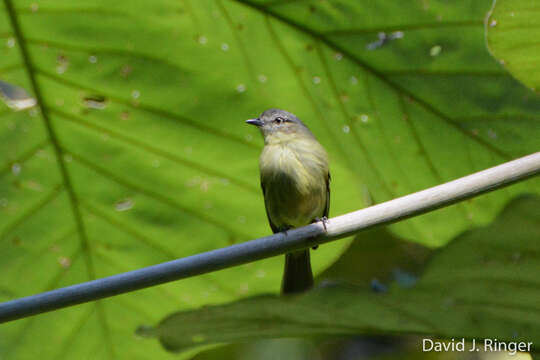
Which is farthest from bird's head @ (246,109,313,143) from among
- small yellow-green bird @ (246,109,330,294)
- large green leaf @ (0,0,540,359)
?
large green leaf @ (0,0,540,359)

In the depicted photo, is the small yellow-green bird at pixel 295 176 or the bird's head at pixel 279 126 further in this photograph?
the small yellow-green bird at pixel 295 176

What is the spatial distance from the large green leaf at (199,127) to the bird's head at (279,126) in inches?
5.7

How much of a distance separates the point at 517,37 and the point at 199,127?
84 centimetres

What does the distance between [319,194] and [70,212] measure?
106cm

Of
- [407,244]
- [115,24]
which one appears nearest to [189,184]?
[115,24]

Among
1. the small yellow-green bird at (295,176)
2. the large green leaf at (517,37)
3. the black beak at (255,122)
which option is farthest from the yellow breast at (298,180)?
the large green leaf at (517,37)

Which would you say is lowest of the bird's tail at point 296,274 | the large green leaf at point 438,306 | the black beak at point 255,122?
the large green leaf at point 438,306

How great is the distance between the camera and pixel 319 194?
254 cm

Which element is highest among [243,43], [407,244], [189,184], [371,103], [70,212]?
[407,244]

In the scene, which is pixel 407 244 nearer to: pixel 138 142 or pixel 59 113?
pixel 138 142

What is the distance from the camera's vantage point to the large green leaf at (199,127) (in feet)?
5.48

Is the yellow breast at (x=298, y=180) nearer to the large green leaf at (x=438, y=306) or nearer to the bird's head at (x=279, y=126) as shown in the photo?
the bird's head at (x=279, y=126)

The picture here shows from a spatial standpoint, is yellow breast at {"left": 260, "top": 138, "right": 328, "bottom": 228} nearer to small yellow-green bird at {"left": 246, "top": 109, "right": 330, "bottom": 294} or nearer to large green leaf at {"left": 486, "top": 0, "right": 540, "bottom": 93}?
small yellow-green bird at {"left": 246, "top": 109, "right": 330, "bottom": 294}

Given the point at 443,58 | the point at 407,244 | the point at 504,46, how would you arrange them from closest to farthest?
the point at 504,46 < the point at 443,58 < the point at 407,244
